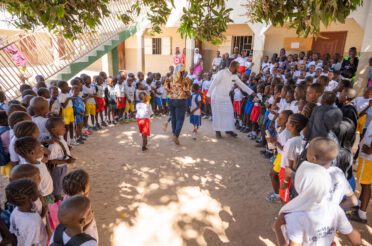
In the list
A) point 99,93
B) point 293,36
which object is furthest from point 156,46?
point 99,93

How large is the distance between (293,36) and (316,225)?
10.9 meters

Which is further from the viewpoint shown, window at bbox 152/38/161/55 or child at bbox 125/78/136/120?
window at bbox 152/38/161/55

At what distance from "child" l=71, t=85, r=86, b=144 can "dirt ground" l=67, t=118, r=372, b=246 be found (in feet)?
1.12

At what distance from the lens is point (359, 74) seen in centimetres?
793

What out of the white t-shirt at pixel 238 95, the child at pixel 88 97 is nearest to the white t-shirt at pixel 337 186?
the white t-shirt at pixel 238 95

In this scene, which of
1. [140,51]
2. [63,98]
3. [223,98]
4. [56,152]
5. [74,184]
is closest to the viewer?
[74,184]

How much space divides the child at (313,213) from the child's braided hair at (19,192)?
1.82 meters

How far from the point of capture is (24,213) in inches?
73.1

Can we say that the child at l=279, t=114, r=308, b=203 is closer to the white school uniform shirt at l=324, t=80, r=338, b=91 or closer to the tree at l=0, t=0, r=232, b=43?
the tree at l=0, t=0, r=232, b=43

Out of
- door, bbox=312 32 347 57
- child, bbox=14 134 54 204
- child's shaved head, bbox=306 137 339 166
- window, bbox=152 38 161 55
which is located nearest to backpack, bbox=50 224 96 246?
child, bbox=14 134 54 204

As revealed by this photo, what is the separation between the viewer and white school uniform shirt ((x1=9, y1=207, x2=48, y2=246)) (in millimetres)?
1842

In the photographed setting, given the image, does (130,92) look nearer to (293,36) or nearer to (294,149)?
(294,149)

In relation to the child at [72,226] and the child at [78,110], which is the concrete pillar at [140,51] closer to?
the child at [78,110]

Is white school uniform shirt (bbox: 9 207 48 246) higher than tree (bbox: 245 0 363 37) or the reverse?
the reverse
